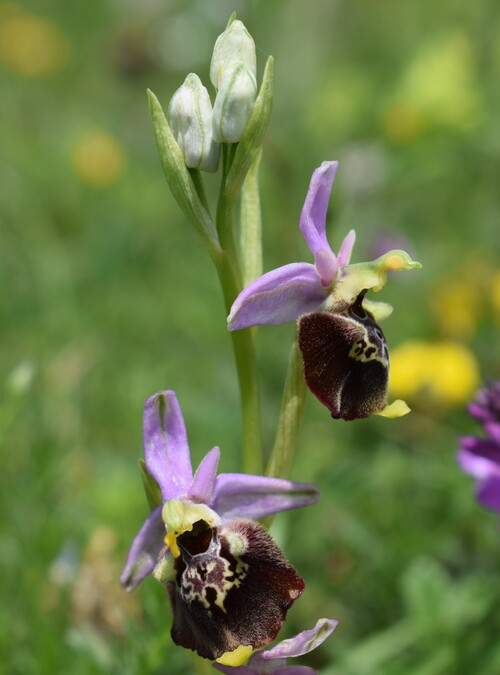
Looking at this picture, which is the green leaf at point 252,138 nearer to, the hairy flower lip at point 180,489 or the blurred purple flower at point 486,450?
the hairy flower lip at point 180,489

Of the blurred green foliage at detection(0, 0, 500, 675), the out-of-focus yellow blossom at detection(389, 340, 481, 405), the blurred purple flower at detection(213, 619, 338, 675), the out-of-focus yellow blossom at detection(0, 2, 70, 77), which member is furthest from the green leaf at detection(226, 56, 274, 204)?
the out-of-focus yellow blossom at detection(0, 2, 70, 77)

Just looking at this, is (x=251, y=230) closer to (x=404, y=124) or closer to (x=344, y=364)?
(x=344, y=364)

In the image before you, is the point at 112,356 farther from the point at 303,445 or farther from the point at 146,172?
the point at 146,172

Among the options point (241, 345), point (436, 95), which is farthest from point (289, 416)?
point (436, 95)

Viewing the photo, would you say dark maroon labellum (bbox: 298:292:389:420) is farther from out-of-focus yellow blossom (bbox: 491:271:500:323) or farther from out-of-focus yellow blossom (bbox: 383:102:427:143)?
out-of-focus yellow blossom (bbox: 383:102:427:143)

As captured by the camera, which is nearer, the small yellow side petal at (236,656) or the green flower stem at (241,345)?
the small yellow side petal at (236,656)

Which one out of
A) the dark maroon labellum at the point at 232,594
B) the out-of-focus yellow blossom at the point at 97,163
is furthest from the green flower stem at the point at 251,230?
the out-of-focus yellow blossom at the point at 97,163

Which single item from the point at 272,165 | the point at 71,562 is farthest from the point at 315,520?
the point at 272,165
